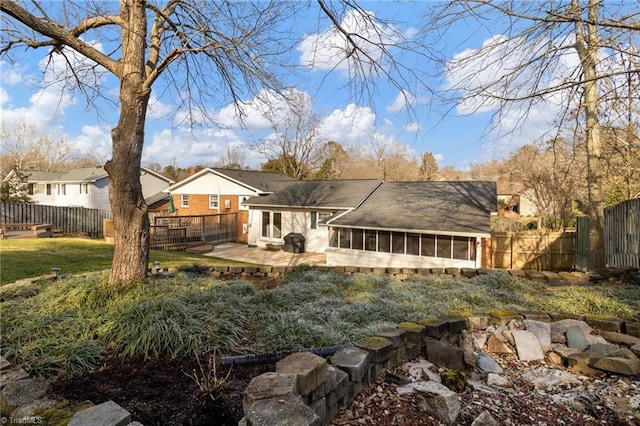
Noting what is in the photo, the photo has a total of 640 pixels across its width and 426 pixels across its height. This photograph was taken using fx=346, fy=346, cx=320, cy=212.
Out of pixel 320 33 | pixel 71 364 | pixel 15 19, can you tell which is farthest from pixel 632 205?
pixel 15 19

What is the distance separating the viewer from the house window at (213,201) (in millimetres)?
22641

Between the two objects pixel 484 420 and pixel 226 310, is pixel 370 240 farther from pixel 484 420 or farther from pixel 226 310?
pixel 484 420

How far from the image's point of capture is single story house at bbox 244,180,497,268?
39.4 feet

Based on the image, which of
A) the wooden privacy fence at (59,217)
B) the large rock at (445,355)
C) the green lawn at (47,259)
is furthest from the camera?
the wooden privacy fence at (59,217)

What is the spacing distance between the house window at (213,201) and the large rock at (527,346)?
20.8 m

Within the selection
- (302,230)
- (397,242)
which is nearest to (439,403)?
(397,242)

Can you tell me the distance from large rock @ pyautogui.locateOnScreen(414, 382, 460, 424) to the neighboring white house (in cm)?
3002

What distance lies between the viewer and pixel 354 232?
14234 mm

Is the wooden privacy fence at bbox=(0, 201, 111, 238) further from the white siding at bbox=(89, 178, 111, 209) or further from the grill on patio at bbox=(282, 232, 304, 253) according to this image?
the grill on patio at bbox=(282, 232, 304, 253)

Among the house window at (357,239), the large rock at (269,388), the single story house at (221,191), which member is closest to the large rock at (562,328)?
the large rock at (269,388)

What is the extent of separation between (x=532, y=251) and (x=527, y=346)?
11385 mm

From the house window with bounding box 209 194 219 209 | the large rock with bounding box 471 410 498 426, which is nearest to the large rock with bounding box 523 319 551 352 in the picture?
the large rock with bounding box 471 410 498 426

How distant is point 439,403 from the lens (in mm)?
2520

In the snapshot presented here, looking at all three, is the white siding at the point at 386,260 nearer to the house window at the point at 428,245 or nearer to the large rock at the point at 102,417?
the house window at the point at 428,245
